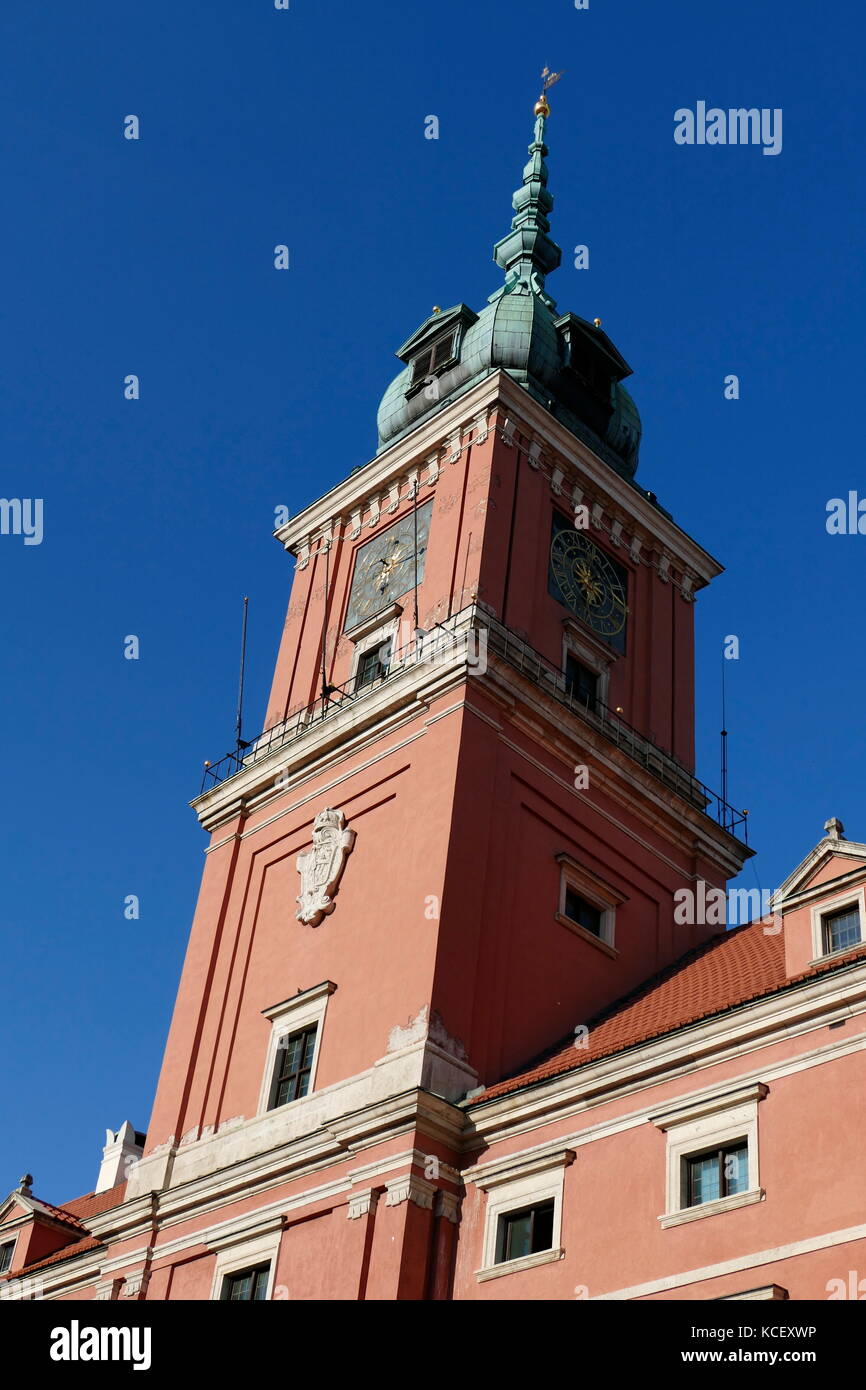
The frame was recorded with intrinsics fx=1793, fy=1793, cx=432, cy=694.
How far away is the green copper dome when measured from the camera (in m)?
33.2

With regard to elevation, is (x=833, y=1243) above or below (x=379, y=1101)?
below

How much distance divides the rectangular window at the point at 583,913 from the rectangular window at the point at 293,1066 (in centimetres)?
423

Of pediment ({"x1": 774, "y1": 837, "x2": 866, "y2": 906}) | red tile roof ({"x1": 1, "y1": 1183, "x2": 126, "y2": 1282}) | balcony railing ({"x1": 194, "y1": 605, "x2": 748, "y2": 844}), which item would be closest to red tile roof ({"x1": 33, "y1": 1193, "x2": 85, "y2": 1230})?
red tile roof ({"x1": 1, "y1": 1183, "x2": 126, "y2": 1282})

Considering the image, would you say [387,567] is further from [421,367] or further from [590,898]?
[590,898]

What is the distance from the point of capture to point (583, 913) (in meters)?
27.1

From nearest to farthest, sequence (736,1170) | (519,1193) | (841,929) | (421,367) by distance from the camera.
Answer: (736,1170)
(841,929)
(519,1193)
(421,367)

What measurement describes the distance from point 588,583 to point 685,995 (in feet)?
30.0

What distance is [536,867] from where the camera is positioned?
26359 mm

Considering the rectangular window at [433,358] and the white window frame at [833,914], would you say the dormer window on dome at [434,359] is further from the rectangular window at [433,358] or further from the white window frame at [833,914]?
the white window frame at [833,914]

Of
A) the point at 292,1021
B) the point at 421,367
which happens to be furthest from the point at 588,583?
the point at 292,1021

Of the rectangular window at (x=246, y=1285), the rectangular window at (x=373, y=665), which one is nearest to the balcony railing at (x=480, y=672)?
the rectangular window at (x=373, y=665)
